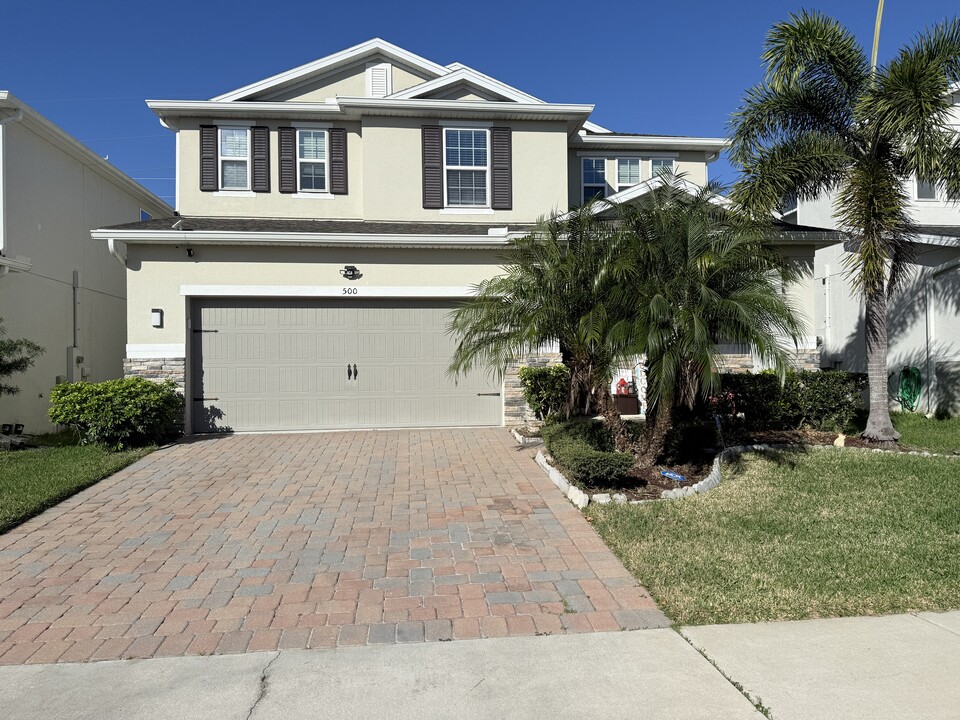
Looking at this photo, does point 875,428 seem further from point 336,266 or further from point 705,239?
point 336,266

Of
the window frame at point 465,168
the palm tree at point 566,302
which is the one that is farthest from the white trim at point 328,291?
the palm tree at point 566,302

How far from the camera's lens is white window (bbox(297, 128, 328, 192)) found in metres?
14.1

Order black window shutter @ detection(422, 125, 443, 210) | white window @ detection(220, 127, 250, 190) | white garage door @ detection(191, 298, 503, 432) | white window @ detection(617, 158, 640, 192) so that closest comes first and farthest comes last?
1. white garage door @ detection(191, 298, 503, 432)
2. black window shutter @ detection(422, 125, 443, 210)
3. white window @ detection(220, 127, 250, 190)
4. white window @ detection(617, 158, 640, 192)

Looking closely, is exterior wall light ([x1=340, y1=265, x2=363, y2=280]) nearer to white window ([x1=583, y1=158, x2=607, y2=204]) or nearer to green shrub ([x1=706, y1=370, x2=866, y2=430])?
white window ([x1=583, y1=158, x2=607, y2=204])

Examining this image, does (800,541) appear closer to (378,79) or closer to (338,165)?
(338,165)

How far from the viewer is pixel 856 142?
9992 mm

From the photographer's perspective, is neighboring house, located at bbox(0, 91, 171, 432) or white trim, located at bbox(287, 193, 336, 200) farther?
white trim, located at bbox(287, 193, 336, 200)

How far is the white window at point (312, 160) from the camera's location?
46.3 ft

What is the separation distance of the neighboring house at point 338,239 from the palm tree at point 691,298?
3442 mm

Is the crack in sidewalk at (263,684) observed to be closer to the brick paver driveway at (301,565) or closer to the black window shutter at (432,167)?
the brick paver driveway at (301,565)

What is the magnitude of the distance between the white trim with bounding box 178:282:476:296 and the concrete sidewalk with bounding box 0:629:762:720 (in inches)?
341

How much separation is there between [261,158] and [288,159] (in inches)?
22.3

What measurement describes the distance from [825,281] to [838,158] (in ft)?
26.4

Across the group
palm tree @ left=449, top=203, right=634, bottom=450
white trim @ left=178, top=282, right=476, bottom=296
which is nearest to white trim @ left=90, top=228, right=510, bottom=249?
white trim @ left=178, top=282, right=476, bottom=296
